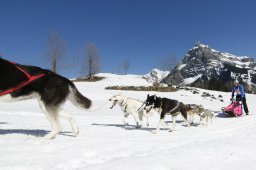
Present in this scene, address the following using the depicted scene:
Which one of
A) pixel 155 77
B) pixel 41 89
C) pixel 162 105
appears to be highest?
pixel 155 77

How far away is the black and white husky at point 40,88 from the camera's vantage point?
6.27 meters

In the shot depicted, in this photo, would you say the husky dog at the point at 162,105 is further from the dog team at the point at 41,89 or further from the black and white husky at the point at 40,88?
the black and white husky at the point at 40,88

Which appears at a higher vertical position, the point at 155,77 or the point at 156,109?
the point at 155,77

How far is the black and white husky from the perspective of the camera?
627 centimetres

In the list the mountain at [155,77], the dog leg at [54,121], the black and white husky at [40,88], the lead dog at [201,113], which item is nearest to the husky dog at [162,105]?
the lead dog at [201,113]

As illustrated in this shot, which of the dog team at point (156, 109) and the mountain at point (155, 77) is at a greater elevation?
the mountain at point (155, 77)

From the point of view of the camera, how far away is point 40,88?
6.50 m

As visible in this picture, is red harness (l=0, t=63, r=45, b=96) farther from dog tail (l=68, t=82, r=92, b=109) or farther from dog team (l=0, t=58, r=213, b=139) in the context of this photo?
dog tail (l=68, t=82, r=92, b=109)

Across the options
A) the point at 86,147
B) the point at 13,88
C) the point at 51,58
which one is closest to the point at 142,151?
the point at 86,147

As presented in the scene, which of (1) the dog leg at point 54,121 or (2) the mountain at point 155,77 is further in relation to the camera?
(2) the mountain at point 155,77

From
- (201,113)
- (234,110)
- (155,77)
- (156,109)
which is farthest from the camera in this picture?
(155,77)

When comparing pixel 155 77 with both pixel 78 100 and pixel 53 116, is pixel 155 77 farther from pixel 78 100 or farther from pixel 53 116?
pixel 53 116

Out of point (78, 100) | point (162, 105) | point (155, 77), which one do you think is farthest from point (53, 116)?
point (155, 77)

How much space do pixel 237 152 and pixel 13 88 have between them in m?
4.80
